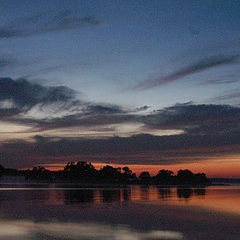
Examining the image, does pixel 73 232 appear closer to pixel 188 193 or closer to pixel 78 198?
pixel 78 198

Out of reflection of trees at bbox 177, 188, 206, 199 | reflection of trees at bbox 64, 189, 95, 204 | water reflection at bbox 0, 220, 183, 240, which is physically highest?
water reflection at bbox 0, 220, 183, 240

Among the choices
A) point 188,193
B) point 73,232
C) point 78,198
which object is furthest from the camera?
point 188,193

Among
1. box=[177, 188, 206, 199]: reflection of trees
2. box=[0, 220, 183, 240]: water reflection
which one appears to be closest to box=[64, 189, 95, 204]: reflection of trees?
box=[177, 188, 206, 199]: reflection of trees

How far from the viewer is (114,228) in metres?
22.8

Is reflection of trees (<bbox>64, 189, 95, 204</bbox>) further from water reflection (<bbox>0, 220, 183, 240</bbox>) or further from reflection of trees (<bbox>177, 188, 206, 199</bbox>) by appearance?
water reflection (<bbox>0, 220, 183, 240</bbox>)

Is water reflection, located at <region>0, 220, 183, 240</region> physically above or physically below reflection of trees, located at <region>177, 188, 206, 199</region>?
above

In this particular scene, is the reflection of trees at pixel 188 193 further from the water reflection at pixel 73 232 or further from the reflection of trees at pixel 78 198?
the water reflection at pixel 73 232

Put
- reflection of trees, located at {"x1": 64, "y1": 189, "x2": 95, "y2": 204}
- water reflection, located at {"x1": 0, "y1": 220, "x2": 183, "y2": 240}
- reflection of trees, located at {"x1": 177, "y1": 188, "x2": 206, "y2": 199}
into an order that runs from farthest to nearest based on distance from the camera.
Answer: reflection of trees, located at {"x1": 177, "y1": 188, "x2": 206, "y2": 199} → reflection of trees, located at {"x1": 64, "y1": 189, "x2": 95, "y2": 204} → water reflection, located at {"x1": 0, "y1": 220, "x2": 183, "y2": 240}

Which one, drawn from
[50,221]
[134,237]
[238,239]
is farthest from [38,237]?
[238,239]

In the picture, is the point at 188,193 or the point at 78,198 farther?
the point at 188,193

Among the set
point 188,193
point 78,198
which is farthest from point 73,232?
point 188,193

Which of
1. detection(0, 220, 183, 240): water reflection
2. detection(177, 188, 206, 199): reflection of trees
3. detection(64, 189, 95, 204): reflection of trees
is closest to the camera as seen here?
detection(0, 220, 183, 240): water reflection

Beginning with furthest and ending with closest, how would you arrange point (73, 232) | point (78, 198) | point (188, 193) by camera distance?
point (188, 193) → point (78, 198) → point (73, 232)

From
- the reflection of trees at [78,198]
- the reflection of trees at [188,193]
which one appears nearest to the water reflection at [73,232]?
the reflection of trees at [78,198]
